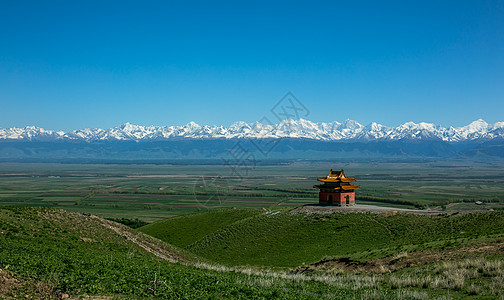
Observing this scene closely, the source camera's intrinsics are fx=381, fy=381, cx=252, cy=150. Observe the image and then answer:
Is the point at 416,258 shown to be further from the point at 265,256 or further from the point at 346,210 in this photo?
the point at 346,210

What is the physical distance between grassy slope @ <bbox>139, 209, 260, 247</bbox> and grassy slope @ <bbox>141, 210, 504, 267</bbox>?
146 cm

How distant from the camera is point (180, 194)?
161125mm

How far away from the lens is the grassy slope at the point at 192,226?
163 feet

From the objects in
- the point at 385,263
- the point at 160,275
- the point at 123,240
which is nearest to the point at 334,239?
the point at 385,263

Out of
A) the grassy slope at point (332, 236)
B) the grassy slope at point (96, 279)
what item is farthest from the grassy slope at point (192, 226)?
the grassy slope at point (96, 279)

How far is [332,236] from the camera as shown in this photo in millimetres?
37594

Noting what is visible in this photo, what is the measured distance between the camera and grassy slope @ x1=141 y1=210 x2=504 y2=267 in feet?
95.2

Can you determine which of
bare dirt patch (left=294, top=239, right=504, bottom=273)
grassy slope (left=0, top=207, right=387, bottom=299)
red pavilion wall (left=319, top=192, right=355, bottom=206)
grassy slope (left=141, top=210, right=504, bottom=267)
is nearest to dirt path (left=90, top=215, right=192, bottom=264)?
grassy slope (left=0, top=207, right=387, bottom=299)

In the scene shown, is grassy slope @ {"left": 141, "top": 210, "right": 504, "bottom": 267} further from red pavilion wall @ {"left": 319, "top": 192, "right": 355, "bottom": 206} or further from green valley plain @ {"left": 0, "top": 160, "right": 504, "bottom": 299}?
red pavilion wall @ {"left": 319, "top": 192, "right": 355, "bottom": 206}

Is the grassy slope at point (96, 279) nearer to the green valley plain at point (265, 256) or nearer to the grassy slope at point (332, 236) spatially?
the green valley plain at point (265, 256)

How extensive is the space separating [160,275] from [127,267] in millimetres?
2090

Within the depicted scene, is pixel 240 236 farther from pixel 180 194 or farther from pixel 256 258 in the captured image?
pixel 180 194

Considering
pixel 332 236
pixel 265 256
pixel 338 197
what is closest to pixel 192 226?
pixel 265 256

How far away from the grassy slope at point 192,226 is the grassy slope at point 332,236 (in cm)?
146
